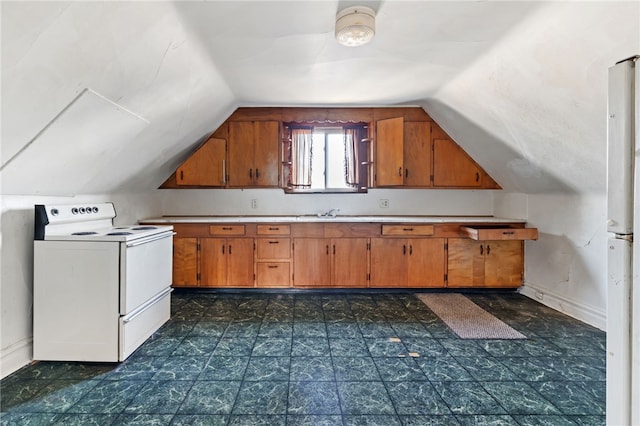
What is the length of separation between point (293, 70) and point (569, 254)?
10.4 feet

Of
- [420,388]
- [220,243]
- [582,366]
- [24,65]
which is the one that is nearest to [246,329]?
[220,243]

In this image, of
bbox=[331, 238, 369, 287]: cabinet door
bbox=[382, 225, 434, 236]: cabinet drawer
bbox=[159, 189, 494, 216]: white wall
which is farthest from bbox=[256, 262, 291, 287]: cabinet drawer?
bbox=[382, 225, 434, 236]: cabinet drawer

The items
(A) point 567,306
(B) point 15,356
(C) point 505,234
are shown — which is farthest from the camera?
(C) point 505,234

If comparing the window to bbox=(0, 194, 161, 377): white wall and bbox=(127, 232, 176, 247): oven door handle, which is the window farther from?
bbox=(0, 194, 161, 377): white wall

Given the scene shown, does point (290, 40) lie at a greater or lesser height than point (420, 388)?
greater

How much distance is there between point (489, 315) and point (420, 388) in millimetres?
1542

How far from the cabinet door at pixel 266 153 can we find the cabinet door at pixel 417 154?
5.46ft

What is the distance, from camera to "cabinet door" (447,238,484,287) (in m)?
3.54

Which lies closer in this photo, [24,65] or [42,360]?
[24,65]

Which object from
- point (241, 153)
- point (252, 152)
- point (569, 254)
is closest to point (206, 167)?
point (241, 153)

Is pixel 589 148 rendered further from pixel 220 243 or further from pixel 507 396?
pixel 220 243

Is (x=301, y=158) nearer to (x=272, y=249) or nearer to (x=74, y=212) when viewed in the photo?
(x=272, y=249)

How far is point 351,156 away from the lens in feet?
13.2

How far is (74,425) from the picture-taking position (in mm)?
1485
